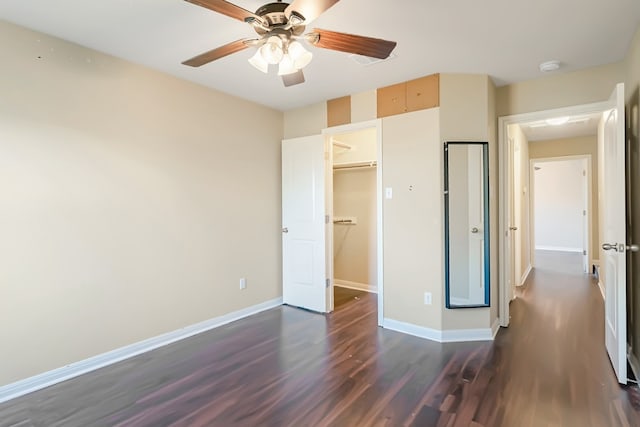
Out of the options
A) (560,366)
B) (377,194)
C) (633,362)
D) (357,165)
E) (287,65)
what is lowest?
(560,366)

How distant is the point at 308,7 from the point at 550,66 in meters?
2.45

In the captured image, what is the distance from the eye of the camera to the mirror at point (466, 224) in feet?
10.4

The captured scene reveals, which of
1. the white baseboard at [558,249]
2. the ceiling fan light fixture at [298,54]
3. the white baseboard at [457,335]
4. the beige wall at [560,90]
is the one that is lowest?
the white baseboard at [457,335]

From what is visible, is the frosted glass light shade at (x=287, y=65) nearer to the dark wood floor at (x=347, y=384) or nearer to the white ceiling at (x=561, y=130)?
the dark wood floor at (x=347, y=384)

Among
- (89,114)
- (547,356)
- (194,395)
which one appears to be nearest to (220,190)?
(89,114)

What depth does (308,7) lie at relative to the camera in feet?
5.20

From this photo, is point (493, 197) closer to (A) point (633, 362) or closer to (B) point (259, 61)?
(A) point (633, 362)

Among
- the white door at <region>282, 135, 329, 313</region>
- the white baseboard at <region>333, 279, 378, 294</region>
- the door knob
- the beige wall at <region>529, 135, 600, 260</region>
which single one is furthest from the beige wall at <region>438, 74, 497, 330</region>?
the beige wall at <region>529, 135, 600, 260</region>

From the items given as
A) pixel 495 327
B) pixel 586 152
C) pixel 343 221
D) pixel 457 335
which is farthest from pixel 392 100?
pixel 586 152

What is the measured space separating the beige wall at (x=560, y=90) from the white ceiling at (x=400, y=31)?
114 millimetres

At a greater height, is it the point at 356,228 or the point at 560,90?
the point at 560,90

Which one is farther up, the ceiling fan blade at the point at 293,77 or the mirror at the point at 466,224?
the ceiling fan blade at the point at 293,77

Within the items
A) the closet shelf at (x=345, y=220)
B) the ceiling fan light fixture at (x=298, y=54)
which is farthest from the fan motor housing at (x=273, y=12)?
the closet shelf at (x=345, y=220)

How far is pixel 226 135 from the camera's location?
3.71 metres
